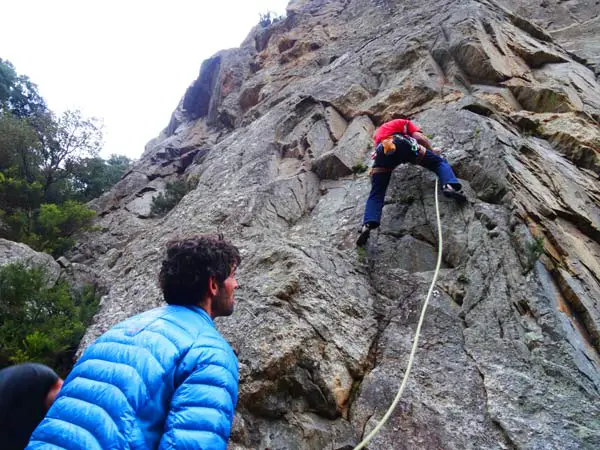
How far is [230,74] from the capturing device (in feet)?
71.5

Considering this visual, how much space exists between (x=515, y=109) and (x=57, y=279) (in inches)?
402

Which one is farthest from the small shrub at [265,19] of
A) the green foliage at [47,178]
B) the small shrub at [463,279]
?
the small shrub at [463,279]

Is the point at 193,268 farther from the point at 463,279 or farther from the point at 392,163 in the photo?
the point at 392,163

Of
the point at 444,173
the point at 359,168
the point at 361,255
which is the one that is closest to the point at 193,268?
the point at 361,255

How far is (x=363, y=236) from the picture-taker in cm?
674

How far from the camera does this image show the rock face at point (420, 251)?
4371mm

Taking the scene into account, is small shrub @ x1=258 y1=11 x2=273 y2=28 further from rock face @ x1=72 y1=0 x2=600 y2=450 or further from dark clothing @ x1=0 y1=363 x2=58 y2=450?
dark clothing @ x1=0 y1=363 x2=58 y2=450

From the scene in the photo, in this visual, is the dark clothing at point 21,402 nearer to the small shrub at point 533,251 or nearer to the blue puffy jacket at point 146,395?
the blue puffy jacket at point 146,395

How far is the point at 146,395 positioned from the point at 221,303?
95cm

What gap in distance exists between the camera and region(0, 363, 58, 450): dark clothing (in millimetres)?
1977

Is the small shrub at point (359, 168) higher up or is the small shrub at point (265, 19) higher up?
the small shrub at point (265, 19)

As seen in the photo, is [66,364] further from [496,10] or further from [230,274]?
[496,10]

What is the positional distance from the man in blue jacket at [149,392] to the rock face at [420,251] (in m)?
2.33

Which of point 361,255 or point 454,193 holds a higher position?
point 454,193
